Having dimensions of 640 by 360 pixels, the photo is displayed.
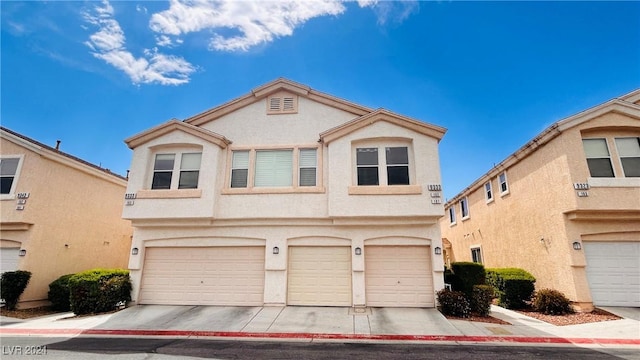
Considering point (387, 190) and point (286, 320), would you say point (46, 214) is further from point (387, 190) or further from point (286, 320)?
point (387, 190)

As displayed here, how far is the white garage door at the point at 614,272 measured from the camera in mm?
11305

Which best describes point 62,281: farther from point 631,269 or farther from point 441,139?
point 631,269

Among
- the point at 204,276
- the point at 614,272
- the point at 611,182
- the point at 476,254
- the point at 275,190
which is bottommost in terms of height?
the point at 204,276

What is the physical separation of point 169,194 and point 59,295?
254 inches

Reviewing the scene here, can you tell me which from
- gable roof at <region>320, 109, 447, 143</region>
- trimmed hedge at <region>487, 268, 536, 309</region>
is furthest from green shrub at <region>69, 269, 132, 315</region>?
trimmed hedge at <region>487, 268, 536, 309</region>

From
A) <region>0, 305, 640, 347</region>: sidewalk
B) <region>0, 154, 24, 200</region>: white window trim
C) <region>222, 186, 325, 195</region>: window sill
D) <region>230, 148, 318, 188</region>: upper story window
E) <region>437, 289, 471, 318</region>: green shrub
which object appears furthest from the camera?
<region>0, 154, 24, 200</region>: white window trim

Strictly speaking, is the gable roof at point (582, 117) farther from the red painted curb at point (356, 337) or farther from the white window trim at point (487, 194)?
the red painted curb at point (356, 337)

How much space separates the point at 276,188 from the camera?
500 inches

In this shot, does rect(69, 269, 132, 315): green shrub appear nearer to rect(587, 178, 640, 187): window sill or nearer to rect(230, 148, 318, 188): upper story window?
rect(230, 148, 318, 188): upper story window

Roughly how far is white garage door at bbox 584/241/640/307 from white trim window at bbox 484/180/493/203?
6.31 meters

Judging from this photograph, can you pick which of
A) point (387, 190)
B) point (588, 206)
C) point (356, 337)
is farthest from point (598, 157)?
point (356, 337)

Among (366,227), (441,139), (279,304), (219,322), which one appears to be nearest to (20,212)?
(219,322)

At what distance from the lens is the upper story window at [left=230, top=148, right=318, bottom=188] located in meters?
13.0

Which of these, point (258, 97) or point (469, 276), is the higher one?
point (258, 97)
